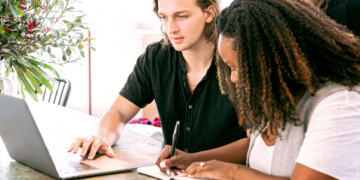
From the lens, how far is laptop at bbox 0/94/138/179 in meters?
1.07

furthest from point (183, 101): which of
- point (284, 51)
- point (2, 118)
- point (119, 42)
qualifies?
point (119, 42)

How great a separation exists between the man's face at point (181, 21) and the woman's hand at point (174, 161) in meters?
0.43

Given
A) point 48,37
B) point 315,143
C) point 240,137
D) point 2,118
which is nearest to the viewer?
point 315,143

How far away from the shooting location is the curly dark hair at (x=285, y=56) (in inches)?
34.1

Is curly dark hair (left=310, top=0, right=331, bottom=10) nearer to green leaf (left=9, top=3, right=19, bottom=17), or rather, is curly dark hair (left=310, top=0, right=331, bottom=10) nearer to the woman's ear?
the woman's ear

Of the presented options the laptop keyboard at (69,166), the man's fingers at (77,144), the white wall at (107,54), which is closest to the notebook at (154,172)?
the laptop keyboard at (69,166)

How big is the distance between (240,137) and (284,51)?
687 millimetres

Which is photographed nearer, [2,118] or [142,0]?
[2,118]

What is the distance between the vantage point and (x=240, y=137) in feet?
4.92

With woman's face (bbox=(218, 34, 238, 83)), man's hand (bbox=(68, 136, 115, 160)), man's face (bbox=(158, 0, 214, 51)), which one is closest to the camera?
woman's face (bbox=(218, 34, 238, 83))

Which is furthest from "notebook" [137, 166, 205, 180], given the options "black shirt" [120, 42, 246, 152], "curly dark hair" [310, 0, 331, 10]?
"curly dark hair" [310, 0, 331, 10]

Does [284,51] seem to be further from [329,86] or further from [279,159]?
[279,159]

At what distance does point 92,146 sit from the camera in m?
1.31

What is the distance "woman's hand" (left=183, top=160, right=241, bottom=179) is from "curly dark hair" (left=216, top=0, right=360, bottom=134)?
0.18m
